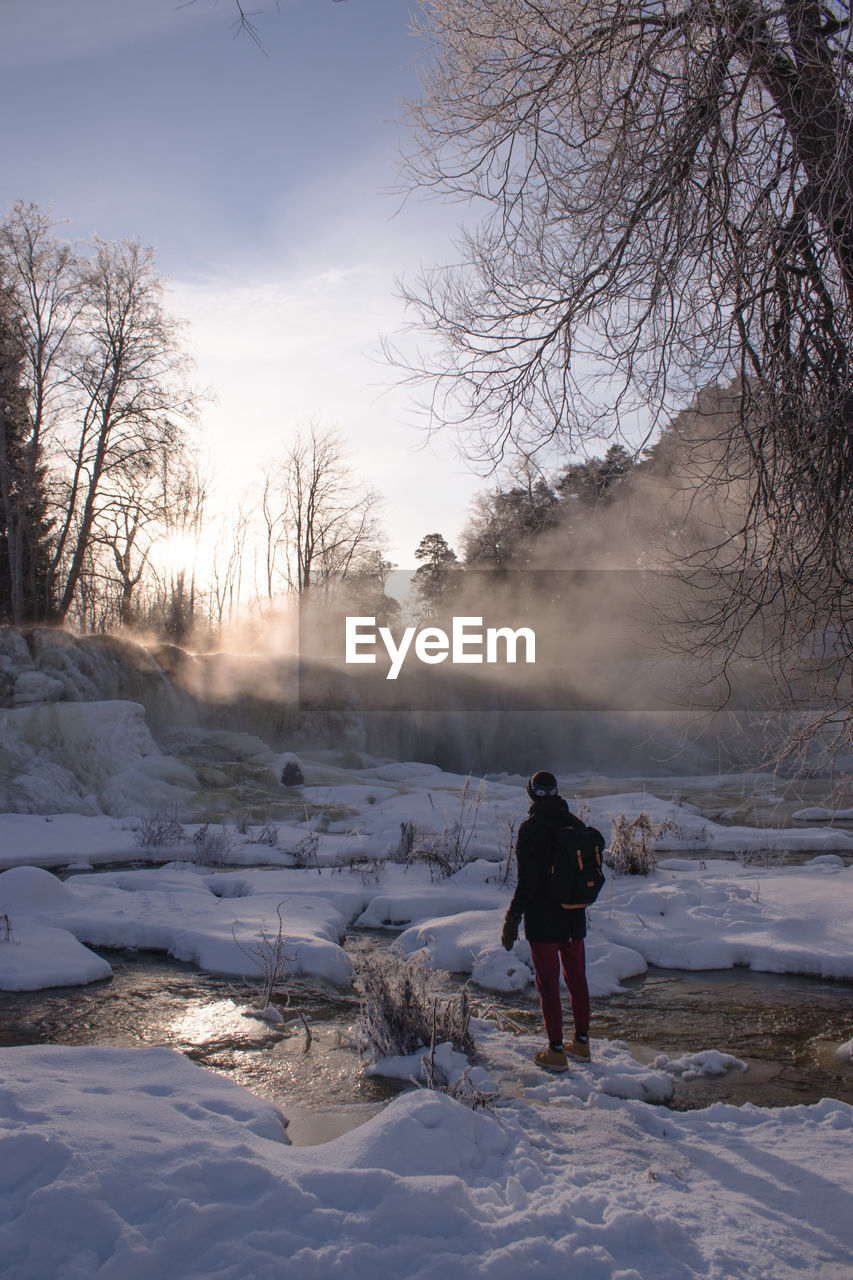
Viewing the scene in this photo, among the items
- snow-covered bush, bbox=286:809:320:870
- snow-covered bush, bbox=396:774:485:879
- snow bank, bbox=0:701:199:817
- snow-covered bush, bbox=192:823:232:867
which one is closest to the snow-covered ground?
snow-covered bush, bbox=396:774:485:879

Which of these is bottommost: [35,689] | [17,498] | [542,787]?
[542,787]

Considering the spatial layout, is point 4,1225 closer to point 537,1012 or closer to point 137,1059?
point 137,1059

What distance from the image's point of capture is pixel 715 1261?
2477mm

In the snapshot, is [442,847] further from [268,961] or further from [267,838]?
[268,961]

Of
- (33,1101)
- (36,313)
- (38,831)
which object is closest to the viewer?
(33,1101)

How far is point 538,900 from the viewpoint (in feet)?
14.3

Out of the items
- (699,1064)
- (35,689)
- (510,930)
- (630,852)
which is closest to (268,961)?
(510,930)

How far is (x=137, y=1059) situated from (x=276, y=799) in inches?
473

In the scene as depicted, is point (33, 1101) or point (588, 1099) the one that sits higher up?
point (33, 1101)

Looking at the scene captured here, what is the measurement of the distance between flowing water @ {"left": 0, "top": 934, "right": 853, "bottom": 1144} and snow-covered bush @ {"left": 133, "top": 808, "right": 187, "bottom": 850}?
16.7 feet

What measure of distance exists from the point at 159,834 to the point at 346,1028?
7248 millimetres

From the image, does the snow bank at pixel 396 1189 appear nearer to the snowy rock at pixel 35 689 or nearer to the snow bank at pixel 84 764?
the snow bank at pixel 84 764

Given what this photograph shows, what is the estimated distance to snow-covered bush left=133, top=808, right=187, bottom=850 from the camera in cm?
1117

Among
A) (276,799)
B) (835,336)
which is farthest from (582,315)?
(276,799)
